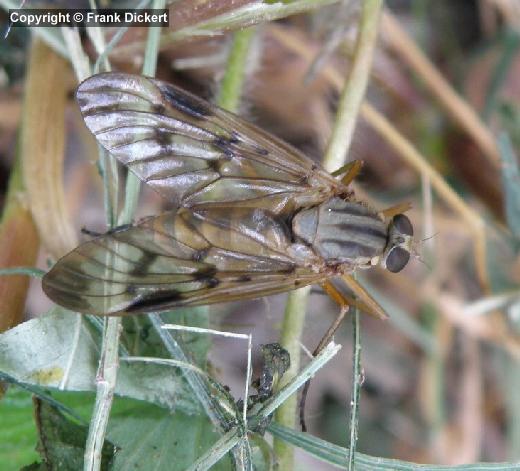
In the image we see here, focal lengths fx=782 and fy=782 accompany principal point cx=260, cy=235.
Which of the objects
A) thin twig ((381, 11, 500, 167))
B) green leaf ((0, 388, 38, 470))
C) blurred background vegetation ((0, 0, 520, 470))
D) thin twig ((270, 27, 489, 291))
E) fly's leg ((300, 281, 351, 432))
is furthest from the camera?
thin twig ((381, 11, 500, 167))

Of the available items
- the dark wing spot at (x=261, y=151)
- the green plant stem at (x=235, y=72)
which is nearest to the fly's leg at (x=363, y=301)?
the dark wing spot at (x=261, y=151)

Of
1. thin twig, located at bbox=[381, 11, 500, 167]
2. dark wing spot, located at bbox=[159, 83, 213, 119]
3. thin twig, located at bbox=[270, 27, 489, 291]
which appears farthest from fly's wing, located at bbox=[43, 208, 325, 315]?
thin twig, located at bbox=[381, 11, 500, 167]

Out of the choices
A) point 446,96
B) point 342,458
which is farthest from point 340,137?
point 446,96

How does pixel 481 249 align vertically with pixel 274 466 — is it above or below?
above

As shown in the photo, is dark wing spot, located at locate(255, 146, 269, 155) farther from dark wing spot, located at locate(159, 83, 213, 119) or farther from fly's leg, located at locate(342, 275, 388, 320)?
fly's leg, located at locate(342, 275, 388, 320)

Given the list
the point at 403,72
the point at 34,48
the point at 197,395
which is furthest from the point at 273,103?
the point at 197,395

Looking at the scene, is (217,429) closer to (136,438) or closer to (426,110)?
(136,438)
